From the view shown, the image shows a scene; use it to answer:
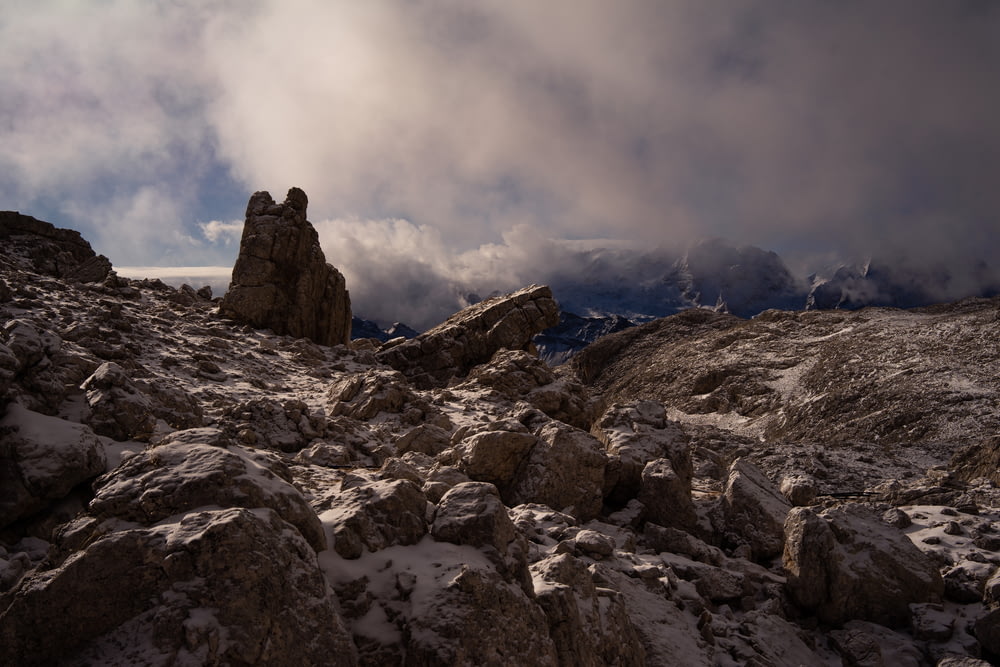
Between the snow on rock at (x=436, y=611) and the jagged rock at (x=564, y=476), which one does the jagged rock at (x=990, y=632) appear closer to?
the jagged rock at (x=564, y=476)

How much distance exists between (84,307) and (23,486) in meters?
19.1

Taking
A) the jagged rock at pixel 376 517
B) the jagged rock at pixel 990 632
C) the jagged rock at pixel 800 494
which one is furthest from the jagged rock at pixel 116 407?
the jagged rock at pixel 800 494

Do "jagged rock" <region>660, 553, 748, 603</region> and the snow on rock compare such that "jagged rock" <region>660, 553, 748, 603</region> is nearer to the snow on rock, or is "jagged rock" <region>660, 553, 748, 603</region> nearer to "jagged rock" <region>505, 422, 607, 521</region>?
"jagged rock" <region>505, 422, 607, 521</region>

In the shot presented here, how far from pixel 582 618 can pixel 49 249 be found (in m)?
43.4

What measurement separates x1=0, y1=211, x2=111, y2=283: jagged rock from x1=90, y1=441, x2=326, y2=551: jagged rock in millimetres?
34851

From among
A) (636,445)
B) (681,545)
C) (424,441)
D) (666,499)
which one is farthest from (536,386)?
(681,545)

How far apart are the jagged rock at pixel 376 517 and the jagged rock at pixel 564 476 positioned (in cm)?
492

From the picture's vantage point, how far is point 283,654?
398 cm

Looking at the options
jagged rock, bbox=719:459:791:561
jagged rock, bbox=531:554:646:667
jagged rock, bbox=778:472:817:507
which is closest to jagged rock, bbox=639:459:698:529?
jagged rock, bbox=719:459:791:561

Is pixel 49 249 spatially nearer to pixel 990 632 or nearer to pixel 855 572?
pixel 855 572

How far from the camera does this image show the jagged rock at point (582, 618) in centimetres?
558

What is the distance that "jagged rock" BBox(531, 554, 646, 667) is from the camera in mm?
5578

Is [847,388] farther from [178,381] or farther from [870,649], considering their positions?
[178,381]

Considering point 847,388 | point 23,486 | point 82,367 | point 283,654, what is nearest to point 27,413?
point 23,486
